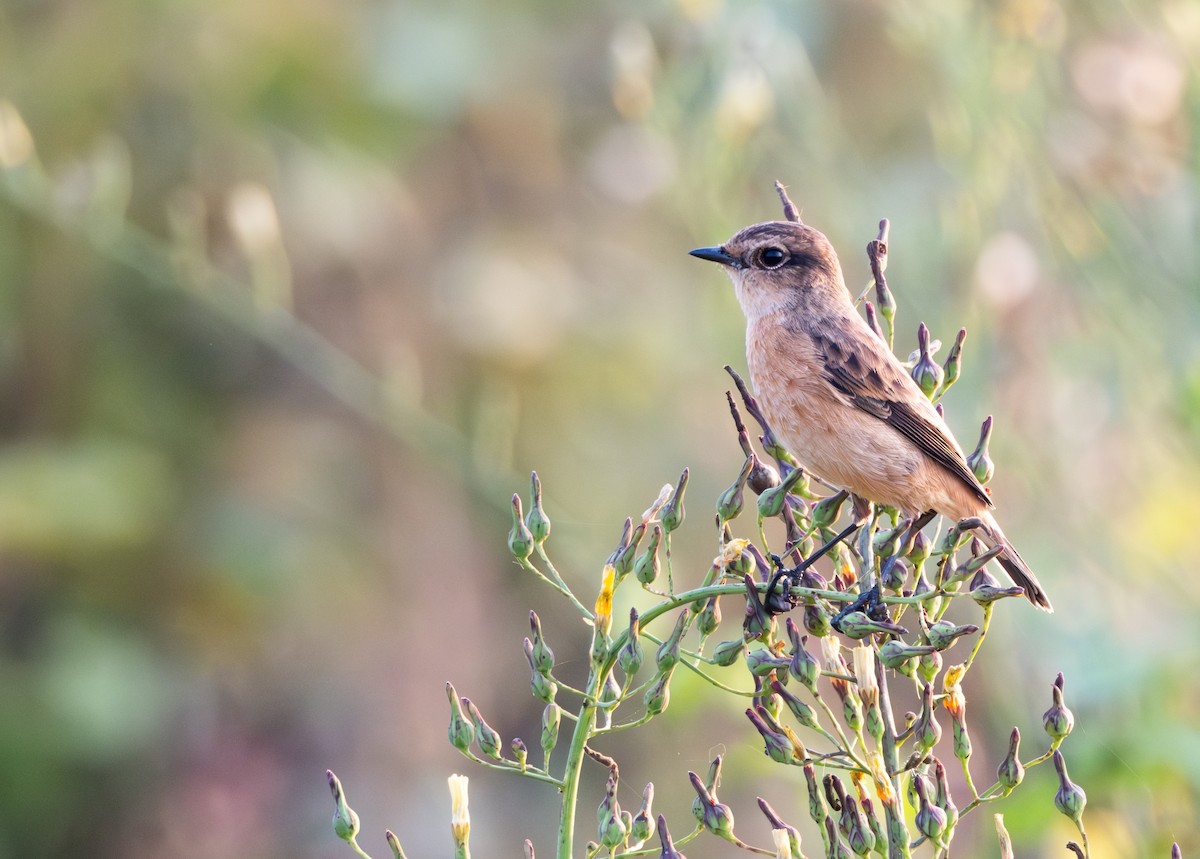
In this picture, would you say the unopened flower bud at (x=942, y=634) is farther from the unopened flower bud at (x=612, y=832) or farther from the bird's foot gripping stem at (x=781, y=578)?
the unopened flower bud at (x=612, y=832)

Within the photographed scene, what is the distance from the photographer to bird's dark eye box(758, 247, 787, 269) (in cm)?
383

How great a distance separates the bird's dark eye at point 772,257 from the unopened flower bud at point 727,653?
6.08 ft

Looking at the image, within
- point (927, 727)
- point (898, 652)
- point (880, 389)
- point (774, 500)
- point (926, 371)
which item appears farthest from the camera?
point (880, 389)

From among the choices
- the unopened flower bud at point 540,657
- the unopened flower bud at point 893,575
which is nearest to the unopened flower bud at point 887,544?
the unopened flower bud at point 893,575

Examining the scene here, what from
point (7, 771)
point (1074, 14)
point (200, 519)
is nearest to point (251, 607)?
point (200, 519)

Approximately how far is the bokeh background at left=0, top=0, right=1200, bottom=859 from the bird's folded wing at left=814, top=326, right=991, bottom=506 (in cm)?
65

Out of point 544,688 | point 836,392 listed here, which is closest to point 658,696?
point 544,688

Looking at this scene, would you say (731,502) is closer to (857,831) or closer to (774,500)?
(774,500)

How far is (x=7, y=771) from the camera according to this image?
19.9 ft

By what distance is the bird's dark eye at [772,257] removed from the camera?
3830 millimetres

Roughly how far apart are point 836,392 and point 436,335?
443cm

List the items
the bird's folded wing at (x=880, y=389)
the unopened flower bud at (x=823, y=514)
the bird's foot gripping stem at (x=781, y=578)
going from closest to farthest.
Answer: the bird's foot gripping stem at (x=781, y=578) → the unopened flower bud at (x=823, y=514) → the bird's folded wing at (x=880, y=389)

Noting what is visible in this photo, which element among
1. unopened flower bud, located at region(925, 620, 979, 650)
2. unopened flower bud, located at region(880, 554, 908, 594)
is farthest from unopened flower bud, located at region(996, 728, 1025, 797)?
unopened flower bud, located at region(880, 554, 908, 594)

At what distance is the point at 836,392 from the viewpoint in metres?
3.45
